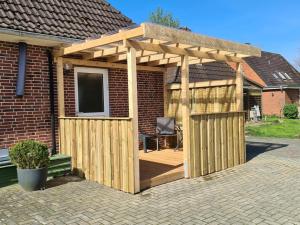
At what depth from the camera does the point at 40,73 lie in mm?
8047

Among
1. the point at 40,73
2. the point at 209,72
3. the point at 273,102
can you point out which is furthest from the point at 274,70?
the point at 40,73

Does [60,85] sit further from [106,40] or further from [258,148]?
[258,148]

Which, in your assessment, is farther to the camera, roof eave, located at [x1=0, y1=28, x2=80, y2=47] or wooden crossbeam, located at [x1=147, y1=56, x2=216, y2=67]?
wooden crossbeam, located at [x1=147, y1=56, x2=216, y2=67]

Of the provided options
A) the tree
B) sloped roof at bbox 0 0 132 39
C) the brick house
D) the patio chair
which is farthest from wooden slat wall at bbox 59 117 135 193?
the tree

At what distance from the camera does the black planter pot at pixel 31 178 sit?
6.52 meters

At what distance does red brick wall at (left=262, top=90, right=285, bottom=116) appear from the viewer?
31.0 meters

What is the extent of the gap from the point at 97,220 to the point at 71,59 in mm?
4626

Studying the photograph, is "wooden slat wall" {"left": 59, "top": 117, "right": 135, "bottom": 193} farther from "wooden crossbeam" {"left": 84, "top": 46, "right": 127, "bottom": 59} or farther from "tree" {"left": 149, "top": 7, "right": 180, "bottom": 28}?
"tree" {"left": 149, "top": 7, "right": 180, "bottom": 28}

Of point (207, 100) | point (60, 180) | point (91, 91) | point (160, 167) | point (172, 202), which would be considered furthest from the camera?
point (207, 100)

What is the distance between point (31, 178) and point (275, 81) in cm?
3166

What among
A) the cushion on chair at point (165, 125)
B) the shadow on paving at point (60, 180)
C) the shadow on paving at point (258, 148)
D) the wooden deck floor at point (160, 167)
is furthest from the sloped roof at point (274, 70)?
the shadow on paving at point (60, 180)

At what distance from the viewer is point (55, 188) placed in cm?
680

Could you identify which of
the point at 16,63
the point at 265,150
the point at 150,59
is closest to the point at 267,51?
the point at 265,150

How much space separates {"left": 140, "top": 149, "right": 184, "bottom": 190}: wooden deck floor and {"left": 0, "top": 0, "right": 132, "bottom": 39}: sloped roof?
11.6 feet
